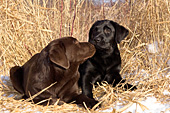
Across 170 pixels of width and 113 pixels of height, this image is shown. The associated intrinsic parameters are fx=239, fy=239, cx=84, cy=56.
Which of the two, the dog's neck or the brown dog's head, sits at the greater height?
the brown dog's head

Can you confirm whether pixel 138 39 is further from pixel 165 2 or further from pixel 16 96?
pixel 16 96

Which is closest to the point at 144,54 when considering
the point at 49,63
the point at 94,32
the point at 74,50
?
the point at 94,32

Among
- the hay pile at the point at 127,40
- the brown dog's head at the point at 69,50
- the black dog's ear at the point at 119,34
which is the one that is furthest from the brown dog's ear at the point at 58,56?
the black dog's ear at the point at 119,34

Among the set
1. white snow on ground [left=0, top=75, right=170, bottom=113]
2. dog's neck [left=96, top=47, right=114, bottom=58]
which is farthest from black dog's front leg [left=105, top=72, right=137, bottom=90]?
white snow on ground [left=0, top=75, right=170, bottom=113]

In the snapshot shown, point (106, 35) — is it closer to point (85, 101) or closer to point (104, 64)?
point (104, 64)

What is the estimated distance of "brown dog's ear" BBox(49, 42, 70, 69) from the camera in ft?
8.34

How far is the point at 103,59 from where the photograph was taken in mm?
3547

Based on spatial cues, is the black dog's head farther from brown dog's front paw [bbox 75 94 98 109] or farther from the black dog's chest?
brown dog's front paw [bbox 75 94 98 109]

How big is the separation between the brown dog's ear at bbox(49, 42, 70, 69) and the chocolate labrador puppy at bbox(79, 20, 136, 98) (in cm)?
80

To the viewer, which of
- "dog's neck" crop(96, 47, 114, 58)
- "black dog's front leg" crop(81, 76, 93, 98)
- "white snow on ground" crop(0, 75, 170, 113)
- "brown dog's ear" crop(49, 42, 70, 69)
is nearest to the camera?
"brown dog's ear" crop(49, 42, 70, 69)

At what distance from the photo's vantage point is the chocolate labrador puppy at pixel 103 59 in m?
3.44

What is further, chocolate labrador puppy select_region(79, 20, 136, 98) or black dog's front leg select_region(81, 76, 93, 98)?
chocolate labrador puppy select_region(79, 20, 136, 98)

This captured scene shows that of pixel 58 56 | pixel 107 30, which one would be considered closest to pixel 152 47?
pixel 107 30

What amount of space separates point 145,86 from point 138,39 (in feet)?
3.83
